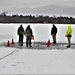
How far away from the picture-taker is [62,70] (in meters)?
10.2

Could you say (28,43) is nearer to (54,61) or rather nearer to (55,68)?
(54,61)

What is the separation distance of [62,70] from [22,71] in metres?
1.52

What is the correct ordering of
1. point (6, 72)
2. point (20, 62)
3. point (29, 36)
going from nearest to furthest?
1. point (6, 72)
2. point (20, 62)
3. point (29, 36)

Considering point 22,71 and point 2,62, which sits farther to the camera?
point 2,62

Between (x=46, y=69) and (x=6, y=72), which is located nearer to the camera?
(x=6, y=72)

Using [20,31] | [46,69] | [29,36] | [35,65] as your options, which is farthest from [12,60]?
[20,31]

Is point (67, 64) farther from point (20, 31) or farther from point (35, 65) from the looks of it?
point (20, 31)

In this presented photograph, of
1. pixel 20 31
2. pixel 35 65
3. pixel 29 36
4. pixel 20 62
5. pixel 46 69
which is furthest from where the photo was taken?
pixel 20 31

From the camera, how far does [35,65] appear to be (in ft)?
36.8

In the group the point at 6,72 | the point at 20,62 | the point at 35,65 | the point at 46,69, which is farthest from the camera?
the point at 20,62

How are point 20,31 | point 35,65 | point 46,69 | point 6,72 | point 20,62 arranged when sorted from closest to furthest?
point 6,72, point 46,69, point 35,65, point 20,62, point 20,31

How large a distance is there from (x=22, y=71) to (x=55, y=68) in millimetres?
1407

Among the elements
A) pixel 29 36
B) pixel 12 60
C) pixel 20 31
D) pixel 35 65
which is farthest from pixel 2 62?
pixel 20 31

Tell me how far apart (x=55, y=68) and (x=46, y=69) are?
42cm
